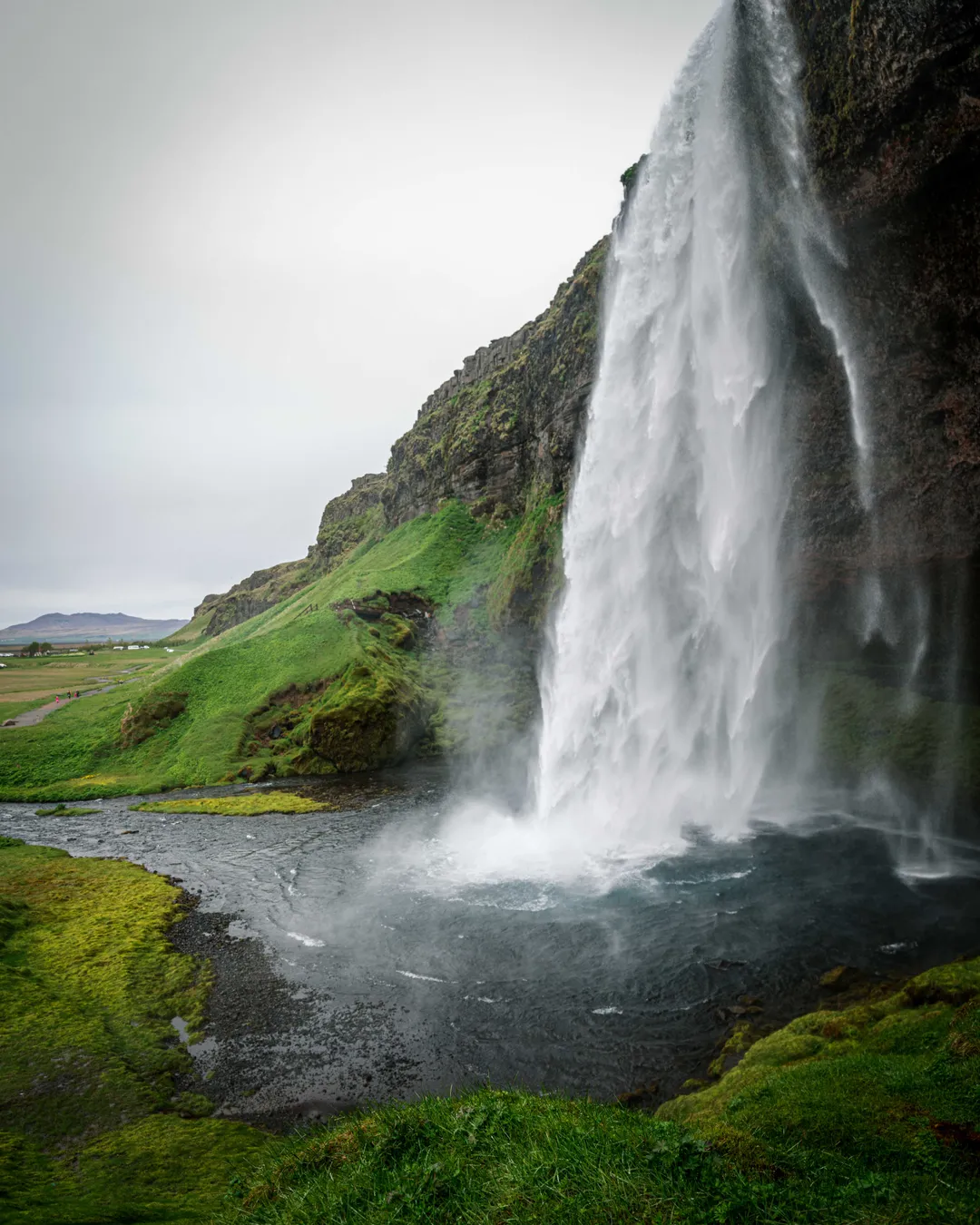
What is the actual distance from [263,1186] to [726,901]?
14.7 metres

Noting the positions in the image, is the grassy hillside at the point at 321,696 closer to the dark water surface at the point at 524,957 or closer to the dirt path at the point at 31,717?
the dirt path at the point at 31,717

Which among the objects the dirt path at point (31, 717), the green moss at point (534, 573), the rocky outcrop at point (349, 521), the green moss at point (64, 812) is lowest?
the green moss at point (64, 812)

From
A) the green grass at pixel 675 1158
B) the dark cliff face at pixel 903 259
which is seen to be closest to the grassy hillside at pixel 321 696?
the dark cliff face at pixel 903 259

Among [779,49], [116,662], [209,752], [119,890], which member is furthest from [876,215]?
[116,662]

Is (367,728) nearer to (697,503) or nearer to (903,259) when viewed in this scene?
(697,503)

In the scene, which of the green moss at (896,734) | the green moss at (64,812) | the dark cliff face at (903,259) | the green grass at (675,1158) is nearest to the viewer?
the green grass at (675,1158)

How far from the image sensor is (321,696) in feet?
153

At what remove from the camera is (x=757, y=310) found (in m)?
25.3

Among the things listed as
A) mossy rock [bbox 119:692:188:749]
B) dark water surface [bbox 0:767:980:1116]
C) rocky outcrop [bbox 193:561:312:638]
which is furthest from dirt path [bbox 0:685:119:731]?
rocky outcrop [bbox 193:561:312:638]

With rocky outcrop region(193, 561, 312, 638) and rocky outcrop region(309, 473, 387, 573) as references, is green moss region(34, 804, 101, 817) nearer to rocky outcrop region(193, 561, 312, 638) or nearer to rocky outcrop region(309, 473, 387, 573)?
rocky outcrop region(309, 473, 387, 573)

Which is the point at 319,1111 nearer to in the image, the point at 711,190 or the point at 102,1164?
the point at 102,1164

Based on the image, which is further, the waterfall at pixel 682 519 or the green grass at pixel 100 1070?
the waterfall at pixel 682 519

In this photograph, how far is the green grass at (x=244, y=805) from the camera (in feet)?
105

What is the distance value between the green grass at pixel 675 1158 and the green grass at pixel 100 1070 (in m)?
1.41
